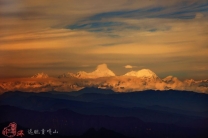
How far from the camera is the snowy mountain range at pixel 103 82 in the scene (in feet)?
12.5

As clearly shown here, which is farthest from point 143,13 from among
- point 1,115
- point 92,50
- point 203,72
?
point 1,115

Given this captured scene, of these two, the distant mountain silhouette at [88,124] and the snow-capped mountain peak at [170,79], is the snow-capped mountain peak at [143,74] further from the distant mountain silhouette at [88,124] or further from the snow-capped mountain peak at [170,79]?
the distant mountain silhouette at [88,124]

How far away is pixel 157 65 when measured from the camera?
150 inches

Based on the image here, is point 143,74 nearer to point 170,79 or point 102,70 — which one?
point 170,79

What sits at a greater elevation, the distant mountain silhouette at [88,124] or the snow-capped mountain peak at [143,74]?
the snow-capped mountain peak at [143,74]

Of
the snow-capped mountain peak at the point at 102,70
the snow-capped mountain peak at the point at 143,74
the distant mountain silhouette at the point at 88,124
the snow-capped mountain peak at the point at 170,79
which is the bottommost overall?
the distant mountain silhouette at the point at 88,124

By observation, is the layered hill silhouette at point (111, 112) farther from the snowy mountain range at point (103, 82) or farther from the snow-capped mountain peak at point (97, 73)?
the snow-capped mountain peak at point (97, 73)

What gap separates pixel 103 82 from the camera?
12.6 feet

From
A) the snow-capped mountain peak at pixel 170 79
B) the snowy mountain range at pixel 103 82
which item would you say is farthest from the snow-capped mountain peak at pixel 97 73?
the snow-capped mountain peak at pixel 170 79

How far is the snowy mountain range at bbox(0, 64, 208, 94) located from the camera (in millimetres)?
3797

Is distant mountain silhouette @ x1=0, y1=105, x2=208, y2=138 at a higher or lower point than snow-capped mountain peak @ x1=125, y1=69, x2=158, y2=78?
lower

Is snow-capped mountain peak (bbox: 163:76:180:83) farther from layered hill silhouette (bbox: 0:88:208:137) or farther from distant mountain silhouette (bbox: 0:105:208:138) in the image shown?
distant mountain silhouette (bbox: 0:105:208:138)

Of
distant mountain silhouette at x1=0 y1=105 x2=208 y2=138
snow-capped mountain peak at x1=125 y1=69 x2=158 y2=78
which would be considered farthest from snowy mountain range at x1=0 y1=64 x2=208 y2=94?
distant mountain silhouette at x1=0 y1=105 x2=208 y2=138

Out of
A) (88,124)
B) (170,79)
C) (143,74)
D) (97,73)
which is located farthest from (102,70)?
(170,79)
